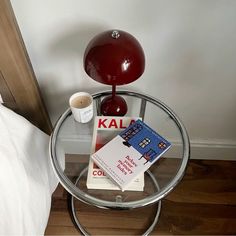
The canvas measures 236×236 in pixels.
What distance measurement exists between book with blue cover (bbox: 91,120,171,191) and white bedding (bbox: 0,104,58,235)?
0.20m

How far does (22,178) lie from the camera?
711 millimetres

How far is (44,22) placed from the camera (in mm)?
732

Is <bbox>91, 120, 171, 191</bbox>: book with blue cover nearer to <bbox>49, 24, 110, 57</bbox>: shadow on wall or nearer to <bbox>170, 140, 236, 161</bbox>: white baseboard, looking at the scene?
<bbox>49, 24, 110, 57</bbox>: shadow on wall

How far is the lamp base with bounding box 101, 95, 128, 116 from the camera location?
77 centimetres

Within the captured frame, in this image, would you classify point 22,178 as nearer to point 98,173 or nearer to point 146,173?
point 98,173

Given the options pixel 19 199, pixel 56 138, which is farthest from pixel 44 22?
pixel 19 199

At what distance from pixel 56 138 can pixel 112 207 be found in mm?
253

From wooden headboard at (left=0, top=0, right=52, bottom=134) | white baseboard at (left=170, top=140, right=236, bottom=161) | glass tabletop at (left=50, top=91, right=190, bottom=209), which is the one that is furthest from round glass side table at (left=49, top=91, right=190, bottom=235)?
white baseboard at (left=170, top=140, right=236, bottom=161)

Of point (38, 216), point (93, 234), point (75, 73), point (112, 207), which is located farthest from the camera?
point (93, 234)

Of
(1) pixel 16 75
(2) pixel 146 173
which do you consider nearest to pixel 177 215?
(2) pixel 146 173

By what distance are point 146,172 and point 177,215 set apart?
1.44 ft

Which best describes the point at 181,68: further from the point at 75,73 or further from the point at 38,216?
the point at 38,216

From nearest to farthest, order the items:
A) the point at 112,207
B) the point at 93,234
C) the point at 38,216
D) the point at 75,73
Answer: the point at 112,207 → the point at 38,216 → the point at 75,73 → the point at 93,234

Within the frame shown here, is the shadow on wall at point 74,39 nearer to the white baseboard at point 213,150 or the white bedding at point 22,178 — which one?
the white bedding at point 22,178
